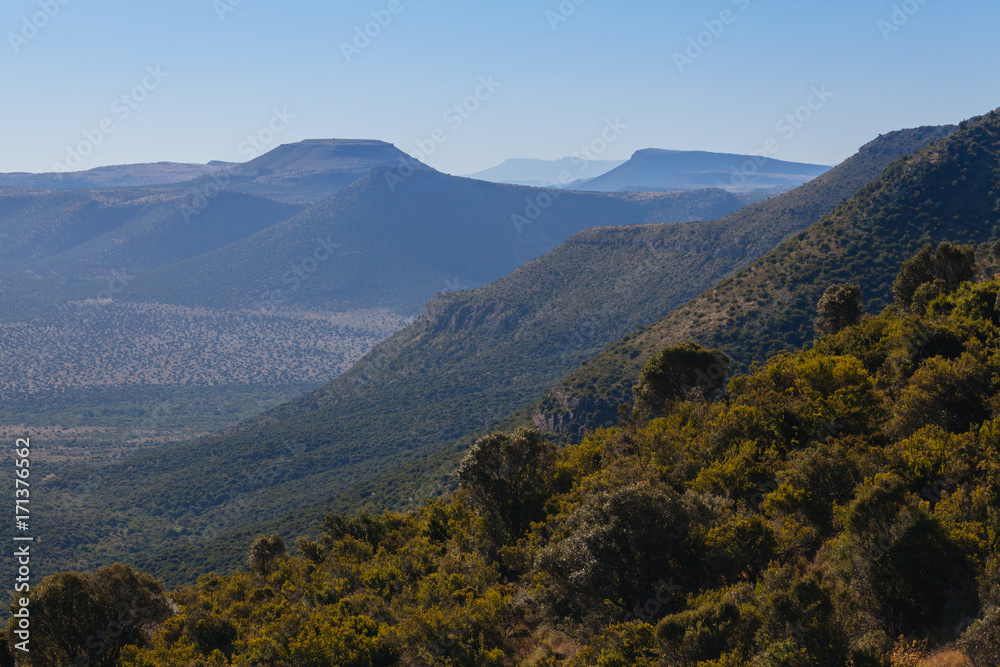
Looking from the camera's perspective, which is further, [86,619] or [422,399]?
[422,399]

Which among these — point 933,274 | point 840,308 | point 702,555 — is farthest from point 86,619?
point 933,274

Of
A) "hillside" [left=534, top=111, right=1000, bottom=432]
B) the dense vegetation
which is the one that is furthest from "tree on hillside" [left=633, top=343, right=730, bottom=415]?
"hillside" [left=534, top=111, right=1000, bottom=432]

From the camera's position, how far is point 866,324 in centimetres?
3531

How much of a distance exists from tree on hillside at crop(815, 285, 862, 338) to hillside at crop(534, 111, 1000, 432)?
18.8 metres

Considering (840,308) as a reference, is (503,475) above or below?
below

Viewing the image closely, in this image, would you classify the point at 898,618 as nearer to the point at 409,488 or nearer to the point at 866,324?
the point at 866,324

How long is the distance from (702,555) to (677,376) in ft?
73.3

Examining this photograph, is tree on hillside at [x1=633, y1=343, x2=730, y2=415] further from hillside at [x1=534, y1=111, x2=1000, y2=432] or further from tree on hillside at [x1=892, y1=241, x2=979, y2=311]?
hillside at [x1=534, y1=111, x2=1000, y2=432]

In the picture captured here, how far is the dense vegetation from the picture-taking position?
14.8 metres

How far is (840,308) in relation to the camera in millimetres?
43719

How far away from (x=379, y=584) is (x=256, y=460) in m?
90.0

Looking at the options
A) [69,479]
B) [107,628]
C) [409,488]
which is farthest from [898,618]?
[69,479]

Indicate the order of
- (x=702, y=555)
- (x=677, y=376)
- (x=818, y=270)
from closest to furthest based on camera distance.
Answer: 1. (x=702, y=555)
2. (x=677, y=376)
3. (x=818, y=270)

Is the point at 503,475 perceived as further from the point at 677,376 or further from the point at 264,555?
the point at 264,555
